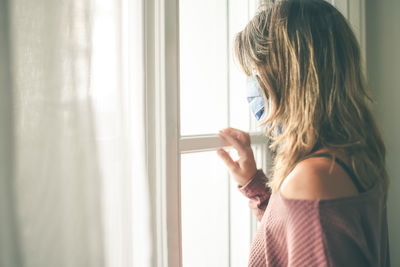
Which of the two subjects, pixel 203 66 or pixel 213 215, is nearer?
pixel 203 66

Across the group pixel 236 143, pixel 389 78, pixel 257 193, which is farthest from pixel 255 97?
pixel 389 78

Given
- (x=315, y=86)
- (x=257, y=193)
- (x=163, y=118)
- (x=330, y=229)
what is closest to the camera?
(x=330, y=229)

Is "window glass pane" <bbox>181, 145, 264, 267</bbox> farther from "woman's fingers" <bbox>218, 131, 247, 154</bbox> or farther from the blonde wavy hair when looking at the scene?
the blonde wavy hair

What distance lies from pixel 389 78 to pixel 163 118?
4.59 ft

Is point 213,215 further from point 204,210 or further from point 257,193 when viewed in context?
point 257,193

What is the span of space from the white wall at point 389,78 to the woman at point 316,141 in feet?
3.33

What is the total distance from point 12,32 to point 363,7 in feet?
5.44

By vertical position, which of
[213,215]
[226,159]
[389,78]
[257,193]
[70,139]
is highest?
[389,78]

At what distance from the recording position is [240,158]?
94 cm

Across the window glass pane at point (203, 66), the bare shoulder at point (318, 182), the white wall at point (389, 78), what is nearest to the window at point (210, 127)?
the window glass pane at point (203, 66)

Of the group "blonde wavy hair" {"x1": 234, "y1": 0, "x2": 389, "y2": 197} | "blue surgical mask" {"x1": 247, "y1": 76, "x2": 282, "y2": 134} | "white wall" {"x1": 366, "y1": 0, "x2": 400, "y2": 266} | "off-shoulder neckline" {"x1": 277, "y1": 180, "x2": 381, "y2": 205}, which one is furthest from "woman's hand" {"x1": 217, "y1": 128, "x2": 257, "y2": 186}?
"white wall" {"x1": 366, "y1": 0, "x2": 400, "y2": 266}

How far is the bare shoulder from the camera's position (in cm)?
52

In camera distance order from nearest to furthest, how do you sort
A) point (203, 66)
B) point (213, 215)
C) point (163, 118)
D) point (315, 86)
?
point (315, 86) → point (163, 118) → point (203, 66) → point (213, 215)

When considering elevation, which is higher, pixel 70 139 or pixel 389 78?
pixel 389 78
